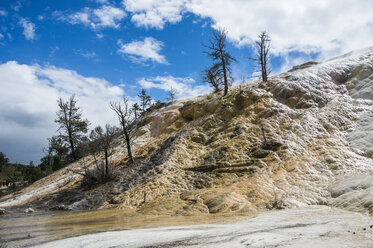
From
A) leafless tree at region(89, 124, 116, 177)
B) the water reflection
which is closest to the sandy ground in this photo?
the water reflection

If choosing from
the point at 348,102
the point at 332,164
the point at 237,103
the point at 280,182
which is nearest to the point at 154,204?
the point at 280,182

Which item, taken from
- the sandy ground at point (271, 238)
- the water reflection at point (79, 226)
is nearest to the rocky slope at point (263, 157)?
the water reflection at point (79, 226)

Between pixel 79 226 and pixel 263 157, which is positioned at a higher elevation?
pixel 263 157

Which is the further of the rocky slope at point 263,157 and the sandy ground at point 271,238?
the rocky slope at point 263,157

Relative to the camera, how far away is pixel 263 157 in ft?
44.2

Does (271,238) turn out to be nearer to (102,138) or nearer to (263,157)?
(263,157)

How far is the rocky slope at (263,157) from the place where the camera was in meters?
9.84

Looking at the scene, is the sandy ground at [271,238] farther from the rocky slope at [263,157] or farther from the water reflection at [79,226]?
the rocky slope at [263,157]

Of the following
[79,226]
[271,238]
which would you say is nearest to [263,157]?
[79,226]

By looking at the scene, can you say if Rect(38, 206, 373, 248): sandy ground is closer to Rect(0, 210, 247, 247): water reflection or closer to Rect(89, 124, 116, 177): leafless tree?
Rect(0, 210, 247, 247): water reflection

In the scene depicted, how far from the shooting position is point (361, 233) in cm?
412

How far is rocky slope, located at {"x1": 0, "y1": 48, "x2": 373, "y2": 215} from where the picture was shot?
9.84m

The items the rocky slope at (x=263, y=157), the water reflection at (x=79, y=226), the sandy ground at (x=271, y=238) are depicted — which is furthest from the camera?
Answer: the rocky slope at (x=263, y=157)

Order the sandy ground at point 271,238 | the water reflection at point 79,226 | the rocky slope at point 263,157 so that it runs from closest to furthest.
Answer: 1. the sandy ground at point 271,238
2. the water reflection at point 79,226
3. the rocky slope at point 263,157
